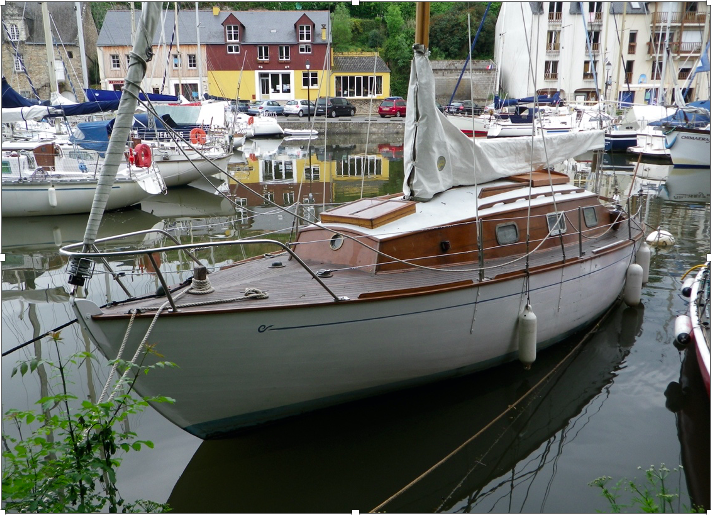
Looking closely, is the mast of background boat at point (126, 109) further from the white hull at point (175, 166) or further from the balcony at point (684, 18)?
the balcony at point (684, 18)

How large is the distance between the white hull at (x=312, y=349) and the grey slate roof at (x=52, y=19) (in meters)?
52.9

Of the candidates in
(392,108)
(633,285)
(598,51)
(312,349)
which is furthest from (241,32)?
(312,349)

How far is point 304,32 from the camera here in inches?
1992

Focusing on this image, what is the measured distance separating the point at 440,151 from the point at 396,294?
268 centimetres

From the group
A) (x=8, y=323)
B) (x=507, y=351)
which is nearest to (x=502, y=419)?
(x=507, y=351)

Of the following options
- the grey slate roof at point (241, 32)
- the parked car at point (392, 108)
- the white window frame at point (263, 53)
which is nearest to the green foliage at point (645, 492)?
the parked car at point (392, 108)

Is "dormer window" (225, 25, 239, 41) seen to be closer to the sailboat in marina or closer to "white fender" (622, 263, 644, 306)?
the sailboat in marina

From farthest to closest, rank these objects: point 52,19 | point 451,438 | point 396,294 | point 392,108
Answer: point 52,19 → point 392,108 → point 451,438 → point 396,294

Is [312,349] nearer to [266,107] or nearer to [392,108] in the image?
[392,108]

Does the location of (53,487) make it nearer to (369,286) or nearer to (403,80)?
(369,286)

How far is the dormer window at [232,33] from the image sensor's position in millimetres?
50344

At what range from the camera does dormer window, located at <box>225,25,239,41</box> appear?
50.3m

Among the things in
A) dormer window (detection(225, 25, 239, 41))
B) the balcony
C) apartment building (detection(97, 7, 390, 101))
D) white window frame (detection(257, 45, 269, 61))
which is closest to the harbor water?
the balcony

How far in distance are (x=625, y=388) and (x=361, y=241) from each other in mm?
4147
